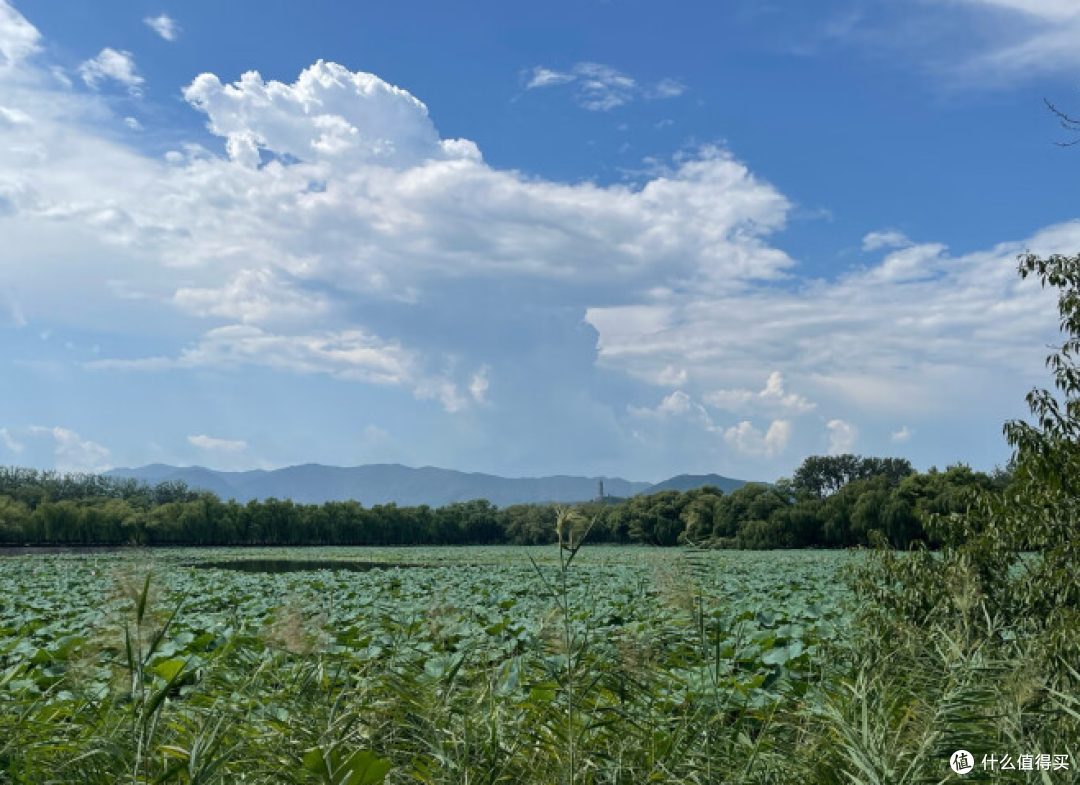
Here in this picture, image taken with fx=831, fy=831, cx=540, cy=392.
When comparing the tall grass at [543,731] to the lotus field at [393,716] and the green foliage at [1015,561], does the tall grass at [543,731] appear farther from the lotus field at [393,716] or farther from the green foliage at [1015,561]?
the green foliage at [1015,561]

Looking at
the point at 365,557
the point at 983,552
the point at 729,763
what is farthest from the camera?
the point at 365,557

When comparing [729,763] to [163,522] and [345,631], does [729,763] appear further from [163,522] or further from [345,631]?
[163,522]

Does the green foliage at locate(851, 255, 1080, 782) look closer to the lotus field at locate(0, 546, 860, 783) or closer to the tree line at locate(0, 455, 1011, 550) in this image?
the lotus field at locate(0, 546, 860, 783)

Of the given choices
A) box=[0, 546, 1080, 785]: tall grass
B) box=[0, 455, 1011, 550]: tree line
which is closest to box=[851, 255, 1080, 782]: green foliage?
box=[0, 546, 1080, 785]: tall grass

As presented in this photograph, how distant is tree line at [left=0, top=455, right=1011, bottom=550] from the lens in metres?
59.4

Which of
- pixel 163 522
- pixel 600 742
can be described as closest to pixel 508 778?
pixel 600 742

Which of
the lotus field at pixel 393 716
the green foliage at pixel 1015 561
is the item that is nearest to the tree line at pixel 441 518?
the green foliage at pixel 1015 561

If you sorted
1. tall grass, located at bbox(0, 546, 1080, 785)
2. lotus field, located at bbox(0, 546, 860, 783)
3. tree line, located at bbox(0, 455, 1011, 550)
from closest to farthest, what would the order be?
lotus field, located at bbox(0, 546, 860, 783)
tall grass, located at bbox(0, 546, 1080, 785)
tree line, located at bbox(0, 455, 1011, 550)

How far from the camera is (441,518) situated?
89.8 metres

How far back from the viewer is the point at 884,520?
59938 mm

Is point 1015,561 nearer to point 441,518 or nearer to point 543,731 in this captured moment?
point 543,731

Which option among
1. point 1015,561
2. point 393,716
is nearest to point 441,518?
point 1015,561

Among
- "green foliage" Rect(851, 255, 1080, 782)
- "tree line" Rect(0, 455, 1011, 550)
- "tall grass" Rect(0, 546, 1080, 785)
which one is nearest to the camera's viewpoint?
"tall grass" Rect(0, 546, 1080, 785)

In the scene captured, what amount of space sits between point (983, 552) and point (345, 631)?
7.15 meters
